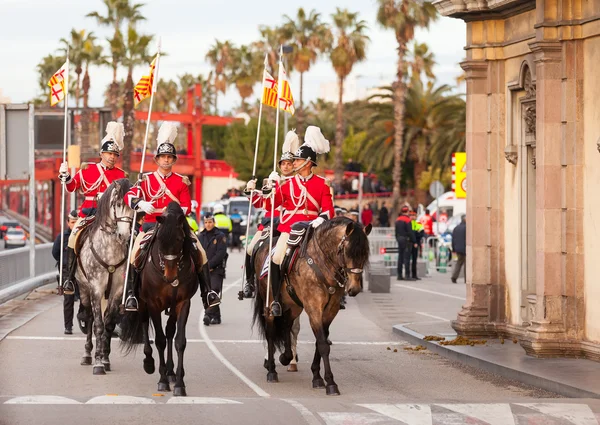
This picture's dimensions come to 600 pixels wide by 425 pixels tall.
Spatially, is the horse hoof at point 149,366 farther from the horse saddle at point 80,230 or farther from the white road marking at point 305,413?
the white road marking at point 305,413

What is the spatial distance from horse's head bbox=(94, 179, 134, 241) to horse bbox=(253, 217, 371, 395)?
5.82ft

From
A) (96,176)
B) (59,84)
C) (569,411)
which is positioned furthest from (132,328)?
(59,84)

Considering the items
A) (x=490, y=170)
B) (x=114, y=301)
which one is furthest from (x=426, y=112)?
(x=114, y=301)

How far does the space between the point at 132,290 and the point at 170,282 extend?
766mm

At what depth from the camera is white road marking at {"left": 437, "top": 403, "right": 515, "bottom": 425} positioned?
11.0m

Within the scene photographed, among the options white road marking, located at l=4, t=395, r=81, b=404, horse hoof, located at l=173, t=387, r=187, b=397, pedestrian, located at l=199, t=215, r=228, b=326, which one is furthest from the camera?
pedestrian, located at l=199, t=215, r=228, b=326

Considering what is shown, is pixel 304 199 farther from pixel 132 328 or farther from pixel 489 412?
pixel 489 412

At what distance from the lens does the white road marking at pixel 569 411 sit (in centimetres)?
1115

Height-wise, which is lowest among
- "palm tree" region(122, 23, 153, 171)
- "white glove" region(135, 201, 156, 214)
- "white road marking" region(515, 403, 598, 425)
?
"white road marking" region(515, 403, 598, 425)

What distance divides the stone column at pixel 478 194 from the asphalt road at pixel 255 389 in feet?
4.20

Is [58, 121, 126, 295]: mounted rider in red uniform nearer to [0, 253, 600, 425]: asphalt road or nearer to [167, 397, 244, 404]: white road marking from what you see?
[0, 253, 600, 425]: asphalt road

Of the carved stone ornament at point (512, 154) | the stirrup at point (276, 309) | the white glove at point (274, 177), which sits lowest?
the stirrup at point (276, 309)

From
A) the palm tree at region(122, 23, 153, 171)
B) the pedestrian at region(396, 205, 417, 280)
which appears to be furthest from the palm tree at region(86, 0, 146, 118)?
the pedestrian at region(396, 205, 417, 280)

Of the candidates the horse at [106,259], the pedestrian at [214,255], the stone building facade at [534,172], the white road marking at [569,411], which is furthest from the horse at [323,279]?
the pedestrian at [214,255]
